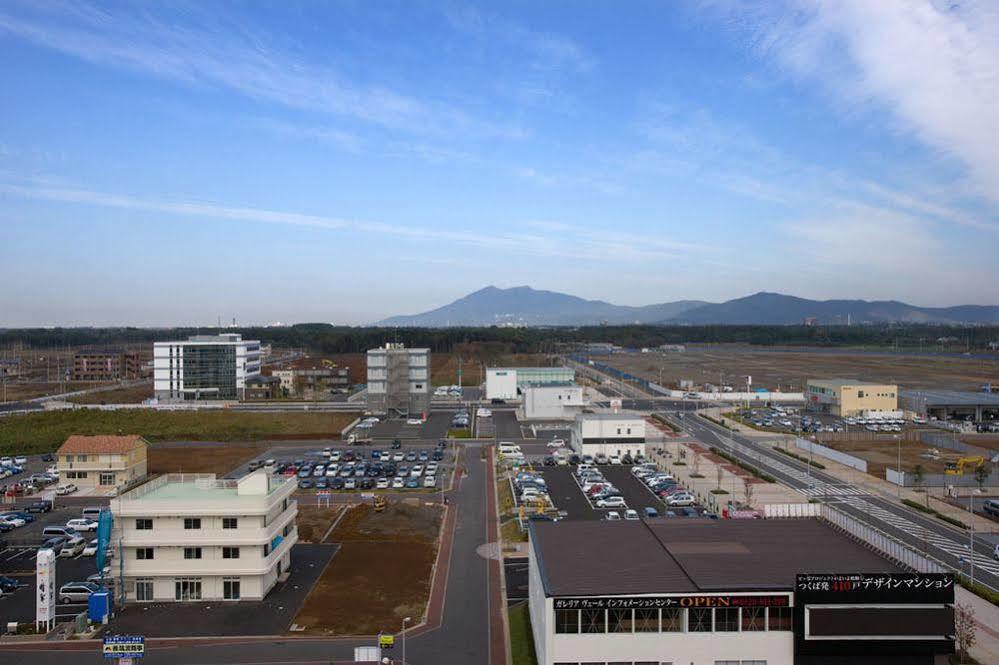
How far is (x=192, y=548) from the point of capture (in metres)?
14.7

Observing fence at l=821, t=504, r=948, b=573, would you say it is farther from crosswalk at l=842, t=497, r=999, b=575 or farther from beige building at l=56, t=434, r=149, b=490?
beige building at l=56, t=434, r=149, b=490

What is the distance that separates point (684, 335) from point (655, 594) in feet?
457

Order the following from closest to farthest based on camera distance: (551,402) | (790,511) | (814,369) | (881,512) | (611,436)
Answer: (790,511) < (881,512) < (611,436) < (551,402) < (814,369)

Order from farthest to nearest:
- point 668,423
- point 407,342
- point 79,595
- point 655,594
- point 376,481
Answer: point 407,342, point 668,423, point 376,481, point 79,595, point 655,594

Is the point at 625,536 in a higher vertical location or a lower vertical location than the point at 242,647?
higher

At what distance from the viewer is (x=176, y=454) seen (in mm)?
30656

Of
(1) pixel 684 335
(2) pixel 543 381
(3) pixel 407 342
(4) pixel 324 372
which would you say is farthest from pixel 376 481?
(1) pixel 684 335

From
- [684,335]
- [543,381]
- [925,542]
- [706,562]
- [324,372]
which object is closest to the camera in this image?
[706,562]

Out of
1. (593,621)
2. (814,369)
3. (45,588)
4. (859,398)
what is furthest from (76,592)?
(814,369)

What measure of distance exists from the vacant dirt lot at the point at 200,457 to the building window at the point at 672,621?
20684 millimetres

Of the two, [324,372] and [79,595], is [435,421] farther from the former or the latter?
[79,595]

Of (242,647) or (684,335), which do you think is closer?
(242,647)

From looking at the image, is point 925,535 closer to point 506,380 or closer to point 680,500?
point 680,500

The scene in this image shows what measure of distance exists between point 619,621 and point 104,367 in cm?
7127
